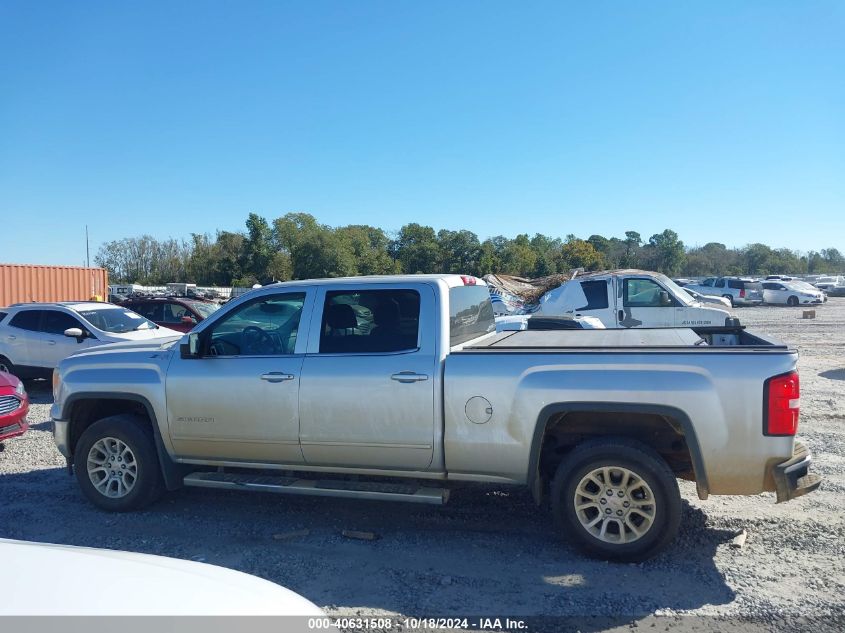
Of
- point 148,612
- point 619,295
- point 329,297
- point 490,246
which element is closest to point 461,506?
point 329,297

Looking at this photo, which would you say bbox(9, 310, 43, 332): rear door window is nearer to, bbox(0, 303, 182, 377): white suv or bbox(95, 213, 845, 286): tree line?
bbox(0, 303, 182, 377): white suv

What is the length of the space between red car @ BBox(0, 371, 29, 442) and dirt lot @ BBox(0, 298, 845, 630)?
1.16 metres

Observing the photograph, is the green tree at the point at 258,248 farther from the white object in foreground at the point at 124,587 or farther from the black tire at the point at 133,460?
the white object in foreground at the point at 124,587

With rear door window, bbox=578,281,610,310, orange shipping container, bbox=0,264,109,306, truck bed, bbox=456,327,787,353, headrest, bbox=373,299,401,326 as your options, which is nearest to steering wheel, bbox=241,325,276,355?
headrest, bbox=373,299,401,326

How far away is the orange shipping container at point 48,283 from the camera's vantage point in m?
18.4

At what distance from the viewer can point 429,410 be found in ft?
15.8

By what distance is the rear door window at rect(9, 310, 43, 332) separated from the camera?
11.8 meters

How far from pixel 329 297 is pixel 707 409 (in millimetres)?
2926

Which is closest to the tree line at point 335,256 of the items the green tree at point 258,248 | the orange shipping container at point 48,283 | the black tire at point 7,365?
the green tree at point 258,248

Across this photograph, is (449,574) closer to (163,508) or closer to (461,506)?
(461,506)

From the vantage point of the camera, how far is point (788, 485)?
4.26 meters

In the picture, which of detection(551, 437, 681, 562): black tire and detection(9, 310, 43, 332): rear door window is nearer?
detection(551, 437, 681, 562): black tire

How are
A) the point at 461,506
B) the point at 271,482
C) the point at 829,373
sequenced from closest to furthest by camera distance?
the point at 271,482 < the point at 461,506 < the point at 829,373

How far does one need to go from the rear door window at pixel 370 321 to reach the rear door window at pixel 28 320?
29.1ft
